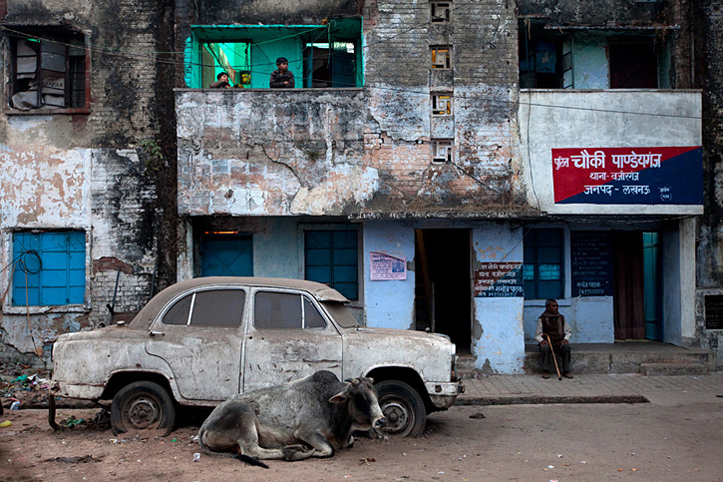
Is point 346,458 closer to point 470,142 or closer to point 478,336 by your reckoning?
point 478,336

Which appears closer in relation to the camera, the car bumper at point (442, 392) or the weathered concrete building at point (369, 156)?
the car bumper at point (442, 392)

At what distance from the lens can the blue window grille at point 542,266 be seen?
526 inches

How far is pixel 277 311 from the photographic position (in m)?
7.35

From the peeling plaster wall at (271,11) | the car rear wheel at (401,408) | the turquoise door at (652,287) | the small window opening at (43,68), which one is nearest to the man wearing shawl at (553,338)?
the turquoise door at (652,287)

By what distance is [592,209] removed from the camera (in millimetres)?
11961

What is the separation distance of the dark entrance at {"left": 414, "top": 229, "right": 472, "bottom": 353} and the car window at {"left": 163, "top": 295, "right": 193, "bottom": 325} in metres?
6.17

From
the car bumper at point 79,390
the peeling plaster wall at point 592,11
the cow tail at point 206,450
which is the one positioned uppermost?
A: the peeling plaster wall at point 592,11

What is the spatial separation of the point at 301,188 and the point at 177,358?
5208 millimetres

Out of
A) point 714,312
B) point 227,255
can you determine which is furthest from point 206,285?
point 714,312

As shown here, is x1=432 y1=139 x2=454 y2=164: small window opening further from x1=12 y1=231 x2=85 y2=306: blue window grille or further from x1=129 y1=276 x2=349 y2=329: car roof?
x1=12 y1=231 x2=85 y2=306: blue window grille

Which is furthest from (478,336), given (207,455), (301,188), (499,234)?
(207,455)

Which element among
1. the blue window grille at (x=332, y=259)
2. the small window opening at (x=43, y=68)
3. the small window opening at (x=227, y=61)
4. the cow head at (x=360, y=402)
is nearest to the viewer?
the cow head at (x=360, y=402)

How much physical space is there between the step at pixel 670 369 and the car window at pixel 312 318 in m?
7.35

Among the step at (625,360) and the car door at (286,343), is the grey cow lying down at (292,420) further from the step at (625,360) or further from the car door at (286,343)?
the step at (625,360)
